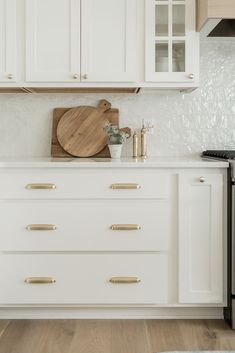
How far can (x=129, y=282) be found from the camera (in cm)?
268

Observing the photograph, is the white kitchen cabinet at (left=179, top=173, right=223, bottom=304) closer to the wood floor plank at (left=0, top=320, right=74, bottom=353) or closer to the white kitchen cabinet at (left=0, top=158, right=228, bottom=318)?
the white kitchen cabinet at (left=0, top=158, right=228, bottom=318)

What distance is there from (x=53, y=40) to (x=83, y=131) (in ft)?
2.06

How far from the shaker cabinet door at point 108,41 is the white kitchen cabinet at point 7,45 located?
417mm

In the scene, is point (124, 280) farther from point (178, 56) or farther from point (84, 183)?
point (178, 56)

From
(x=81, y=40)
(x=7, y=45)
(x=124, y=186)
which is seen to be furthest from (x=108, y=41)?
(x=124, y=186)

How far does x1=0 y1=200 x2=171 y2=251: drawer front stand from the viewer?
267cm

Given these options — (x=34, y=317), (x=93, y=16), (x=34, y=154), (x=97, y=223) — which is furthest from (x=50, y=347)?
(x=93, y=16)

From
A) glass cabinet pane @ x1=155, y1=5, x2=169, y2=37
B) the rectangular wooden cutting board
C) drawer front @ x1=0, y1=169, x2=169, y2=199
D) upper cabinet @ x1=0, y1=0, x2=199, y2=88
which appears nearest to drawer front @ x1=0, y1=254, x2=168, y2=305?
drawer front @ x1=0, y1=169, x2=169, y2=199

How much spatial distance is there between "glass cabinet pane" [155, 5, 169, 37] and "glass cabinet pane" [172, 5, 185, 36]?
0.15 ft

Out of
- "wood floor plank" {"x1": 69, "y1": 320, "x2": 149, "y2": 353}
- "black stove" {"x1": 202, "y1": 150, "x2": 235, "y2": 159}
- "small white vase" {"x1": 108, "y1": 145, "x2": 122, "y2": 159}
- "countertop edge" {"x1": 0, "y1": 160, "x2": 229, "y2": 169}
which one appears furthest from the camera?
"small white vase" {"x1": 108, "y1": 145, "x2": 122, "y2": 159}

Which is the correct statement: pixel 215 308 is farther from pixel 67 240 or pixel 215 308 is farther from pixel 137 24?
pixel 137 24

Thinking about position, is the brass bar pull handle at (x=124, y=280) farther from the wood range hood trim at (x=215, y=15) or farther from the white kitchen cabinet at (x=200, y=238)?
the wood range hood trim at (x=215, y=15)

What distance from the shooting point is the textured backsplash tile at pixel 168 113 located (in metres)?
3.28

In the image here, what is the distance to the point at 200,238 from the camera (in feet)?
8.77
